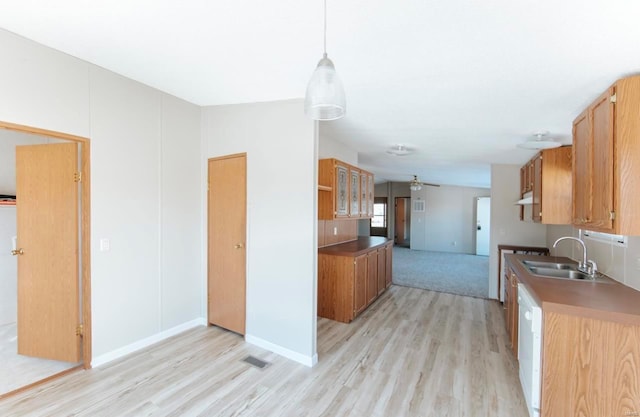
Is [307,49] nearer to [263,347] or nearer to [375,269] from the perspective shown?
[263,347]

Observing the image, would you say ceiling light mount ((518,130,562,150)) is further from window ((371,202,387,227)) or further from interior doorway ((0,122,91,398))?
window ((371,202,387,227))

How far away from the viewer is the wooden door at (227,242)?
130 inches

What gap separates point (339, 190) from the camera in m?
3.99

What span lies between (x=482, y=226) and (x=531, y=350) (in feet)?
27.6

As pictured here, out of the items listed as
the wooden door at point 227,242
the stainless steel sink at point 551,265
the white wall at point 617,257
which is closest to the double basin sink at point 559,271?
the stainless steel sink at point 551,265

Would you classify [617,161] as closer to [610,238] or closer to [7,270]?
[610,238]

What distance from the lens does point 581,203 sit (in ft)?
7.70

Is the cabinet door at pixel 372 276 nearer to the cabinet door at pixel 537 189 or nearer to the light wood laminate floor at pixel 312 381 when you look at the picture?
the light wood laminate floor at pixel 312 381

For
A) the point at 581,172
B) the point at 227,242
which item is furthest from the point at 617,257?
the point at 227,242

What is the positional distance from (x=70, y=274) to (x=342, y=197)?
10.00ft

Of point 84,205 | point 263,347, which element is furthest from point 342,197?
point 84,205

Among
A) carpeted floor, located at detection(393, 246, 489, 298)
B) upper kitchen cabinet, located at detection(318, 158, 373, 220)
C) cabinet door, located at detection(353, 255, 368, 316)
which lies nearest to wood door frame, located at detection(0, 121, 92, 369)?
upper kitchen cabinet, located at detection(318, 158, 373, 220)

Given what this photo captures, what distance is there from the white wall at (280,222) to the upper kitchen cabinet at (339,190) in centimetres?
70

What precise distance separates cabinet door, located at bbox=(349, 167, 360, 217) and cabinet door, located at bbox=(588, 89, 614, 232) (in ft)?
8.78
